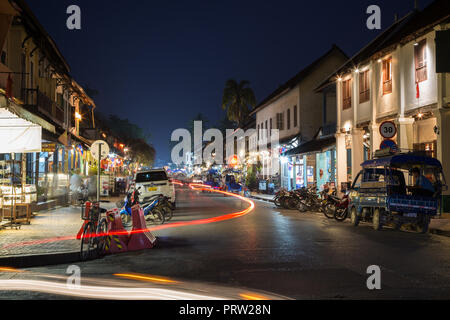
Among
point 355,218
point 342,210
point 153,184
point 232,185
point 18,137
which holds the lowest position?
point 355,218

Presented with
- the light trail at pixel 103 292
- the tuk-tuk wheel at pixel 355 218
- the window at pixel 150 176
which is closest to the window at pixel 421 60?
the tuk-tuk wheel at pixel 355 218

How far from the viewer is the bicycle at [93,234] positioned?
10.8 metres

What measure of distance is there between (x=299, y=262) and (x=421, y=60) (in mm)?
14675

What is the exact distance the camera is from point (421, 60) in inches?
813

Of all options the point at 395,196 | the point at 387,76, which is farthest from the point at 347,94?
the point at 395,196

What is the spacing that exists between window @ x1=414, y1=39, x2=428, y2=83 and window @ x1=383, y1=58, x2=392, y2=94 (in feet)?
8.95

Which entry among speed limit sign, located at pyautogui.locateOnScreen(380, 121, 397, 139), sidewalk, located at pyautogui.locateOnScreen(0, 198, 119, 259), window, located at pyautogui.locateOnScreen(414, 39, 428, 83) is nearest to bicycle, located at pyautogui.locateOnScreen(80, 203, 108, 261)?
sidewalk, located at pyautogui.locateOnScreen(0, 198, 119, 259)

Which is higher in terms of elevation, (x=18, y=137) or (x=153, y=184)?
(x=18, y=137)

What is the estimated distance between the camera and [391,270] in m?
8.73

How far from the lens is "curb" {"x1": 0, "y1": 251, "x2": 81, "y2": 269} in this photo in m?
9.64

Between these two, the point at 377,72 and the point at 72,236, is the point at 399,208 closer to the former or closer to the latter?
the point at 72,236

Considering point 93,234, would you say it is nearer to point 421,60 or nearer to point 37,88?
point 37,88
